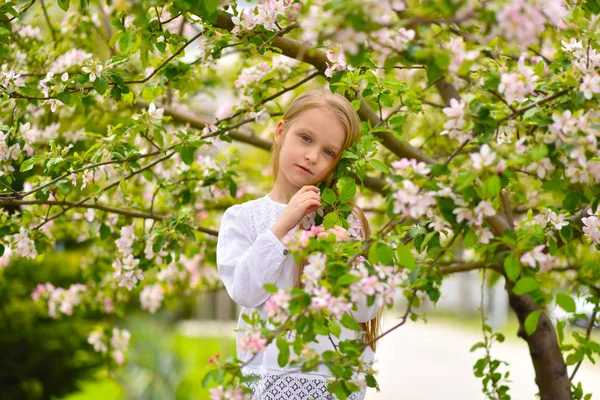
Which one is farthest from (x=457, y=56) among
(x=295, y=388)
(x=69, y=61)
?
(x=69, y=61)

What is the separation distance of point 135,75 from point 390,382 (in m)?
6.30

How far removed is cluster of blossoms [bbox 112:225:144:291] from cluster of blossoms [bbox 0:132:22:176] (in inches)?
22.2

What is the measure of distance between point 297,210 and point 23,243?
4.37ft

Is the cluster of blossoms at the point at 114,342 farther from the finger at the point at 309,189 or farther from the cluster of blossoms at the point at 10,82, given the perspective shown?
the finger at the point at 309,189

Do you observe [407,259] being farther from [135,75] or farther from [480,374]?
[135,75]

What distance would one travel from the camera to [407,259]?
5.39ft

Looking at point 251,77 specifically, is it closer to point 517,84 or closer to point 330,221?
point 330,221

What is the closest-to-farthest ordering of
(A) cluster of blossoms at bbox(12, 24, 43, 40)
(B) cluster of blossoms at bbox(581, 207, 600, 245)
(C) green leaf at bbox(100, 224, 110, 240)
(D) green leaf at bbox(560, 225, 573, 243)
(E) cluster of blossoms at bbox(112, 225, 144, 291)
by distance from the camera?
1. (B) cluster of blossoms at bbox(581, 207, 600, 245)
2. (D) green leaf at bbox(560, 225, 573, 243)
3. (E) cluster of blossoms at bbox(112, 225, 144, 291)
4. (C) green leaf at bbox(100, 224, 110, 240)
5. (A) cluster of blossoms at bbox(12, 24, 43, 40)

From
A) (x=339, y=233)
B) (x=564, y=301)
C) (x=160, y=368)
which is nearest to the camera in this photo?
(x=564, y=301)

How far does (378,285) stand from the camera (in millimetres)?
A: 1622

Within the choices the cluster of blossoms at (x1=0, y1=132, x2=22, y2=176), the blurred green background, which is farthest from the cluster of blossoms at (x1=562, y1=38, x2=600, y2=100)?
the blurred green background

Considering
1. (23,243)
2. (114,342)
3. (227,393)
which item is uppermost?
(114,342)

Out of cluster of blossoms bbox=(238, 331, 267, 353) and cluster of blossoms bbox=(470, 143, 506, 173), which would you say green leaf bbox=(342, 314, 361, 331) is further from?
cluster of blossoms bbox=(470, 143, 506, 173)

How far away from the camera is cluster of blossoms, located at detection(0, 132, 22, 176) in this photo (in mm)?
2566
